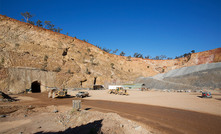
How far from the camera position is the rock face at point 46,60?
3155 centimetres

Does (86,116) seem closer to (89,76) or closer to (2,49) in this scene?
(89,76)

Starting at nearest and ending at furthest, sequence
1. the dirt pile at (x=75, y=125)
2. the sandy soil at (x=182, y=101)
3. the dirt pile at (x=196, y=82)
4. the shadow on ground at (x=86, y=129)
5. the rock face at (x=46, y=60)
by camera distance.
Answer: the shadow on ground at (x=86, y=129)
the dirt pile at (x=75, y=125)
the sandy soil at (x=182, y=101)
the rock face at (x=46, y=60)
the dirt pile at (x=196, y=82)

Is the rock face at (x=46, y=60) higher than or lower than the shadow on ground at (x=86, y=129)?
higher

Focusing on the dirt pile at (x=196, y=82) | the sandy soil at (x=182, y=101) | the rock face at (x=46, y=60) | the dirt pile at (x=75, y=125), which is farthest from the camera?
the dirt pile at (x=196, y=82)

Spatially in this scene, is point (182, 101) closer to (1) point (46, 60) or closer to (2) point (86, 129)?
(2) point (86, 129)

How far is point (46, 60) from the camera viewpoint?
40.3m

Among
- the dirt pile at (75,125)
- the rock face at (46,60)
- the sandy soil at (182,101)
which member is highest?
the rock face at (46,60)

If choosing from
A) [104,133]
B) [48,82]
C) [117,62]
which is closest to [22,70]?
[48,82]

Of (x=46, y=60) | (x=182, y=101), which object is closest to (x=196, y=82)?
(x=182, y=101)

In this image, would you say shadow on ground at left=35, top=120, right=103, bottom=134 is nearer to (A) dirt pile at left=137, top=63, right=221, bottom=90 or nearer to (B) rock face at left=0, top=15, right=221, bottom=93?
(B) rock face at left=0, top=15, right=221, bottom=93

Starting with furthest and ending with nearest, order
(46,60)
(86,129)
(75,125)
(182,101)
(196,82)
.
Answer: (196,82) → (46,60) → (182,101) → (75,125) → (86,129)

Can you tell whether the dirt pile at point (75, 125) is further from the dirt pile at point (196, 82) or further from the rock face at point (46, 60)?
the dirt pile at point (196, 82)

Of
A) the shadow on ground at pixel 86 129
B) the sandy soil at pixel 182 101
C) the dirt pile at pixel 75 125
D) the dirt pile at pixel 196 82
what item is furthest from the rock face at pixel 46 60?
the shadow on ground at pixel 86 129

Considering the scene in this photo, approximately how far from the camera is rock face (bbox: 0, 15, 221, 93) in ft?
104
